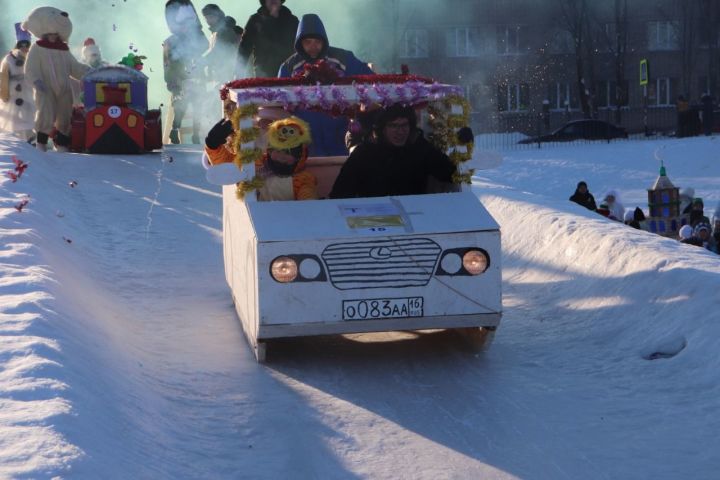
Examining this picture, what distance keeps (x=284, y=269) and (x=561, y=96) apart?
55.2 meters

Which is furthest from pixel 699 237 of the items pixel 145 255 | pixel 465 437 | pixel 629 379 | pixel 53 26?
pixel 53 26

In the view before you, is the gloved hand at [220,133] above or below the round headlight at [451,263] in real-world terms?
above

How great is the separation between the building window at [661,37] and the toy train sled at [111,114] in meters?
45.0

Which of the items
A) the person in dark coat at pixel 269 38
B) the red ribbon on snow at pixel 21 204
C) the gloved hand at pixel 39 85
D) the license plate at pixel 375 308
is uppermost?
the person in dark coat at pixel 269 38

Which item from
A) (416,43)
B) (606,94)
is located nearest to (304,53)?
(416,43)

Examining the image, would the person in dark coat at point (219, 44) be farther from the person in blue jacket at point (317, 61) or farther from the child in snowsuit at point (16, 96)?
the person in blue jacket at point (317, 61)

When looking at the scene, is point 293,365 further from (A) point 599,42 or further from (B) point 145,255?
(A) point 599,42

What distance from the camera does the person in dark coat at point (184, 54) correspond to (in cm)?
2342

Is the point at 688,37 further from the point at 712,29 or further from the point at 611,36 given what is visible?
the point at 611,36

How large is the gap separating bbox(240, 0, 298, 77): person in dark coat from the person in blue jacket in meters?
2.65

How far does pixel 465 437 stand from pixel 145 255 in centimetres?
632

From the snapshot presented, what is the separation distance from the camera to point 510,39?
199ft

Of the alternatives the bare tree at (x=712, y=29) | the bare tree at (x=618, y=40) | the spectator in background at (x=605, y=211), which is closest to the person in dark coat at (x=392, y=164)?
the spectator in background at (x=605, y=211)

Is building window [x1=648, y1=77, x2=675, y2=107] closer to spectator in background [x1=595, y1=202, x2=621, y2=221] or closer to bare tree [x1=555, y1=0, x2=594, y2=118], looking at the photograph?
bare tree [x1=555, y1=0, x2=594, y2=118]
